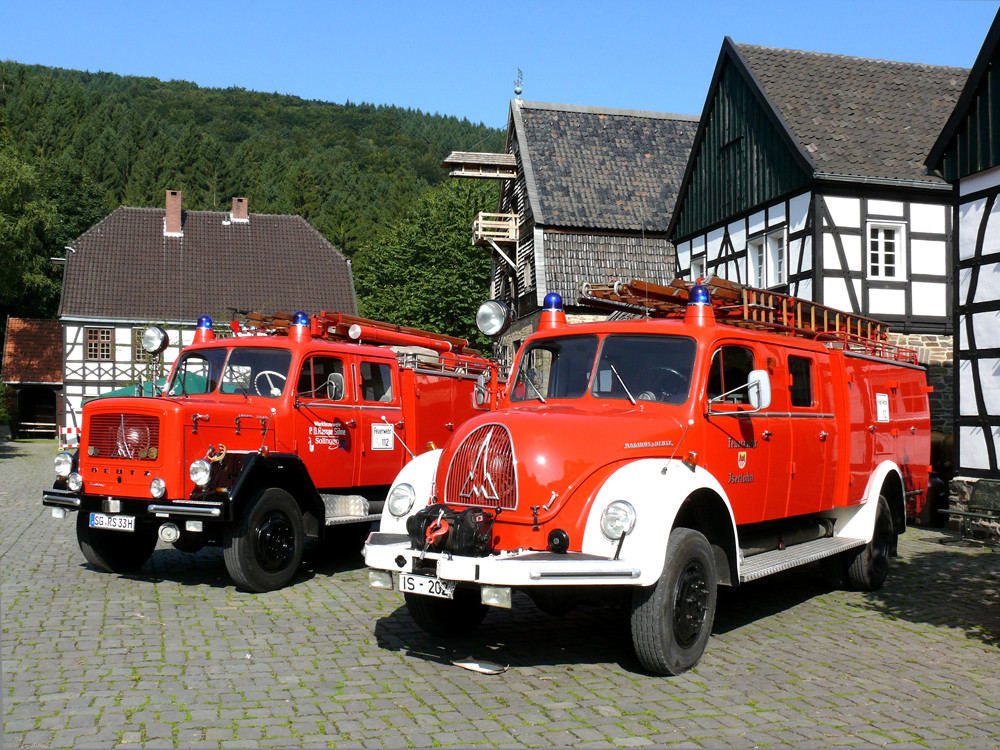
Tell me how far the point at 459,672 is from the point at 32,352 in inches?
1840

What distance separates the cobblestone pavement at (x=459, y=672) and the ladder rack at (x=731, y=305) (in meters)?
2.48

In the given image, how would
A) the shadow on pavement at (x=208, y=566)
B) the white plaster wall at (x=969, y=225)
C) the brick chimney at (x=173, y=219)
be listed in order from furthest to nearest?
the brick chimney at (x=173, y=219) → the white plaster wall at (x=969, y=225) → the shadow on pavement at (x=208, y=566)

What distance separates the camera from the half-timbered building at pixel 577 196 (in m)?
27.9

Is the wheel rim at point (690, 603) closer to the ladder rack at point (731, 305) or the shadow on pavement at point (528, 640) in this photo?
the shadow on pavement at point (528, 640)

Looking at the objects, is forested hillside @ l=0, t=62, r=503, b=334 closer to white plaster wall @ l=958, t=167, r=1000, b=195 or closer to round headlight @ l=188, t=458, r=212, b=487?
white plaster wall @ l=958, t=167, r=1000, b=195

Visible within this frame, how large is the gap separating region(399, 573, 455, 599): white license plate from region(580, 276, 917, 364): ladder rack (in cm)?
292

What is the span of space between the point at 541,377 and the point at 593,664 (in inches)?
88.7

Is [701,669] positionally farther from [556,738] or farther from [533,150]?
[533,150]

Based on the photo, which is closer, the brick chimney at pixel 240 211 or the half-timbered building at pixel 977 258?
the half-timbered building at pixel 977 258

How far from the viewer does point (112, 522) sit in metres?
8.69

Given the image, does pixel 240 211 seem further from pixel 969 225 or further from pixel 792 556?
pixel 792 556

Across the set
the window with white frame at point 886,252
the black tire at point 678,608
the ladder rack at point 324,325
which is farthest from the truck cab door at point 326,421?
the window with white frame at point 886,252

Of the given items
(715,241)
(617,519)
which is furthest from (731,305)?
(715,241)

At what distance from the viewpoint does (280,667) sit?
6.18 metres
